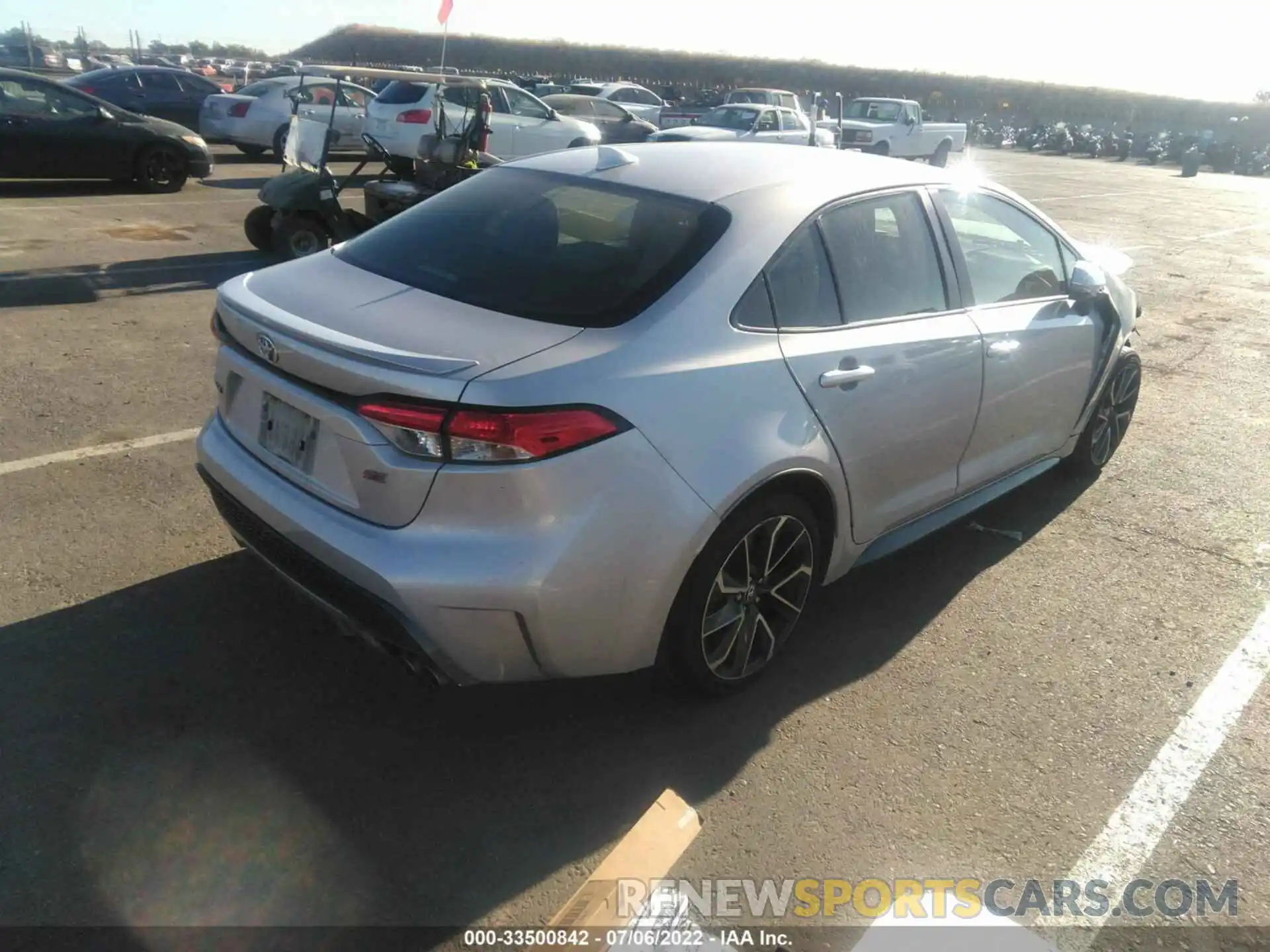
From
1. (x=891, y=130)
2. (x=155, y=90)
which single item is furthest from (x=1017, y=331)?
(x=891, y=130)

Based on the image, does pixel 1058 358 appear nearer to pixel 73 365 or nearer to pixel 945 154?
pixel 73 365

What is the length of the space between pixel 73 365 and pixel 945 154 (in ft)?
85.4

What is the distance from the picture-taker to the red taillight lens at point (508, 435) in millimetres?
2561

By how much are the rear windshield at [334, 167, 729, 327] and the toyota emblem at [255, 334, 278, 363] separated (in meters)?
0.49

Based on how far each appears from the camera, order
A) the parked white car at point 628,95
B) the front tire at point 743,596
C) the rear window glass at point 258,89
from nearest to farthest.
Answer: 1. the front tire at point 743,596
2. the rear window glass at point 258,89
3. the parked white car at point 628,95

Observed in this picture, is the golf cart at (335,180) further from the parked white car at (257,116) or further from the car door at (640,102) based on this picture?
the car door at (640,102)

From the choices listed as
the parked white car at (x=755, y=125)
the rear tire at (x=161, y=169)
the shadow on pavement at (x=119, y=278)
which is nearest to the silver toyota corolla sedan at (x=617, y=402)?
the shadow on pavement at (x=119, y=278)

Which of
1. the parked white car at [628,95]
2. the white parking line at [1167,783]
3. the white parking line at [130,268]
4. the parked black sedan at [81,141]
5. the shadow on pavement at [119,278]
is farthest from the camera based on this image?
the parked white car at [628,95]

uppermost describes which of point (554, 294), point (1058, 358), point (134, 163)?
point (554, 294)

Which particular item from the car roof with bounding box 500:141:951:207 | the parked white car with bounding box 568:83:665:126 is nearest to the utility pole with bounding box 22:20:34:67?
the parked white car with bounding box 568:83:665:126

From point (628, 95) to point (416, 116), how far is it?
15.6m

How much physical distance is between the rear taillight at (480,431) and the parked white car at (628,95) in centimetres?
2562

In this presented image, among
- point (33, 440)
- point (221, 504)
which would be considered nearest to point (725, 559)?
point (221, 504)

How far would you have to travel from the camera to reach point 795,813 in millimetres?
2914
